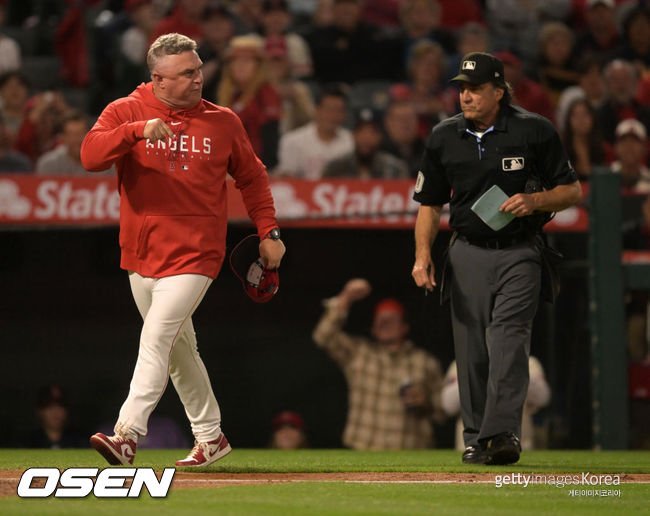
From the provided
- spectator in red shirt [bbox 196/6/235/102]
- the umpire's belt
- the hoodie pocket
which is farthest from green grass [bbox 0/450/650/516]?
spectator in red shirt [bbox 196/6/235/102]

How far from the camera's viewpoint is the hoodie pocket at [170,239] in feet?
15.3

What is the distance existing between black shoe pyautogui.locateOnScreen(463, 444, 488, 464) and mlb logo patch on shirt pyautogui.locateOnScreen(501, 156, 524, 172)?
122cm

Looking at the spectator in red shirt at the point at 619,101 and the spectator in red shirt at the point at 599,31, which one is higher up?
the spectator in red shirt at the point at 599,31

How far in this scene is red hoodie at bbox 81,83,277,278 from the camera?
4.65 meters

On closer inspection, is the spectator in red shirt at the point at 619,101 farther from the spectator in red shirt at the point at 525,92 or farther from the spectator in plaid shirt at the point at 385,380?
the spectator in plaid shirt at the point at 385,380

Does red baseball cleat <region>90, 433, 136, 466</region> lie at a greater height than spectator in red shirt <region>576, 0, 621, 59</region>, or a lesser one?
lesser

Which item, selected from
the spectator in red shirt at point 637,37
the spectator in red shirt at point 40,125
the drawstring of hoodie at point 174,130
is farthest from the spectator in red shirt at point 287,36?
the drawstring of hoodie at point 174,130

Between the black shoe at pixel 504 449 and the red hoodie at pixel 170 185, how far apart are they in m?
1.39

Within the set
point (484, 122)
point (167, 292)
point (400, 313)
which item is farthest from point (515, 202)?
point (400, 313)

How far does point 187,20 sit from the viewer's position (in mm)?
10914

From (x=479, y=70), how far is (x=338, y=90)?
5.14 metres

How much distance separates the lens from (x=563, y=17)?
12.6 metres

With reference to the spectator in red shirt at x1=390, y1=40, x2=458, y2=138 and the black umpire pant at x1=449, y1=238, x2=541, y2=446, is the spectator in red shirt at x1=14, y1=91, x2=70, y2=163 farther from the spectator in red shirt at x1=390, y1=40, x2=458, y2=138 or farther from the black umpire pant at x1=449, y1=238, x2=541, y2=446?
the black umpire pant at x1=449, y1=238, x2=541, y2=446

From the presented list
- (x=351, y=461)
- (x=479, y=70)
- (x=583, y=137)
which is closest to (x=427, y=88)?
(x=583, y=137)
